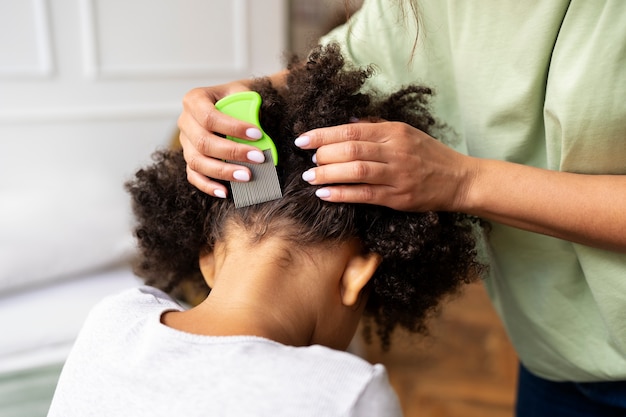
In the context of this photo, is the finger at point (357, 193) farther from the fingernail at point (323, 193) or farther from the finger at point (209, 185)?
the finger at point (209, 185)

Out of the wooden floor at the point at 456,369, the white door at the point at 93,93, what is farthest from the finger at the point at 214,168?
the wooden floor at the point at 456,369

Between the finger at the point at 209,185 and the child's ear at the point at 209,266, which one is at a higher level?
the finger at the point at 209,185

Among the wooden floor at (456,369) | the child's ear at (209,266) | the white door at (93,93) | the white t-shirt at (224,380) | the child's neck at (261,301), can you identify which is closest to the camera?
the white t-shirt at (224,380)

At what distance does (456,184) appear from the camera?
76 cm

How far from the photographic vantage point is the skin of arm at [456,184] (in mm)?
712

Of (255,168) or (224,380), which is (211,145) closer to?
(255,168)

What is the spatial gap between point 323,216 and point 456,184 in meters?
0.17

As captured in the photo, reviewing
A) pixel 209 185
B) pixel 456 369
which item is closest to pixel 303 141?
pixel 209 185

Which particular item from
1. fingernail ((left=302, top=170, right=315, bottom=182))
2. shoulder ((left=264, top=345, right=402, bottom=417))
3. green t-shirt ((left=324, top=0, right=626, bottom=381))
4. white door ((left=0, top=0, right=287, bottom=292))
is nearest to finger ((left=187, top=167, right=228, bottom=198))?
fingernail ((left=302, top=170, right=315, bottom=182))

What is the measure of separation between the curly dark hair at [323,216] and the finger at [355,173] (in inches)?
2.9

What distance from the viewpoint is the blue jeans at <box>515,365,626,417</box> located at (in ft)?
3.16

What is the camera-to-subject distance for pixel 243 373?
0.64m

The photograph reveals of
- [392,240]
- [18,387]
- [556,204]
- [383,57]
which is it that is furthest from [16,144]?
[556,204]

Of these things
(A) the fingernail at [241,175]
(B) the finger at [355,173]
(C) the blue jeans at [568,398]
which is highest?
(B) the finger at [355,173]
